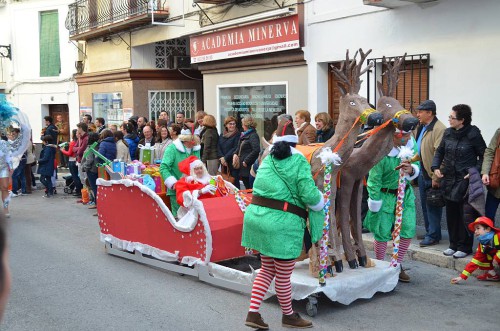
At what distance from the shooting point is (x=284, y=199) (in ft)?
→ 17.6

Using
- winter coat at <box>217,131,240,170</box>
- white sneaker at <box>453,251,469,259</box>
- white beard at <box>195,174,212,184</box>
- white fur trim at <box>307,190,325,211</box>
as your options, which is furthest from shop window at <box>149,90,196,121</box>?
white fur trim at <box>307,190,325,211</box>

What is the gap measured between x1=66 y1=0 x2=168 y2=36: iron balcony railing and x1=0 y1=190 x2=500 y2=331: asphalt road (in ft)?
34.1

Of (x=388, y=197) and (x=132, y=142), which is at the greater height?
(x=132, y=142)

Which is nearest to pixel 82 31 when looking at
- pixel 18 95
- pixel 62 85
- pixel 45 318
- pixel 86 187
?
pixel 62 85

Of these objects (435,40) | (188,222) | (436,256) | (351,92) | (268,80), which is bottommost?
(436,256)

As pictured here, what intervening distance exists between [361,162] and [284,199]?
53.5 inches

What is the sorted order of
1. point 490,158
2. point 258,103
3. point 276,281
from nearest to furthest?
point 276,281, point 490,158, point 258,103

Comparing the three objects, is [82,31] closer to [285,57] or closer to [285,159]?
[285,57]

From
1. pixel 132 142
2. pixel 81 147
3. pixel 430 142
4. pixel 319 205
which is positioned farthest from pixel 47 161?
pixel 319 205

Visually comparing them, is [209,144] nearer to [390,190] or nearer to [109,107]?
[390,190]

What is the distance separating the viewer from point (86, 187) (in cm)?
1360

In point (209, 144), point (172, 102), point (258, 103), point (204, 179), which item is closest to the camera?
point (204, 179)

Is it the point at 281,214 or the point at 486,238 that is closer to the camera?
the point at 281,214

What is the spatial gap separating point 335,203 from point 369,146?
0.70 meters
